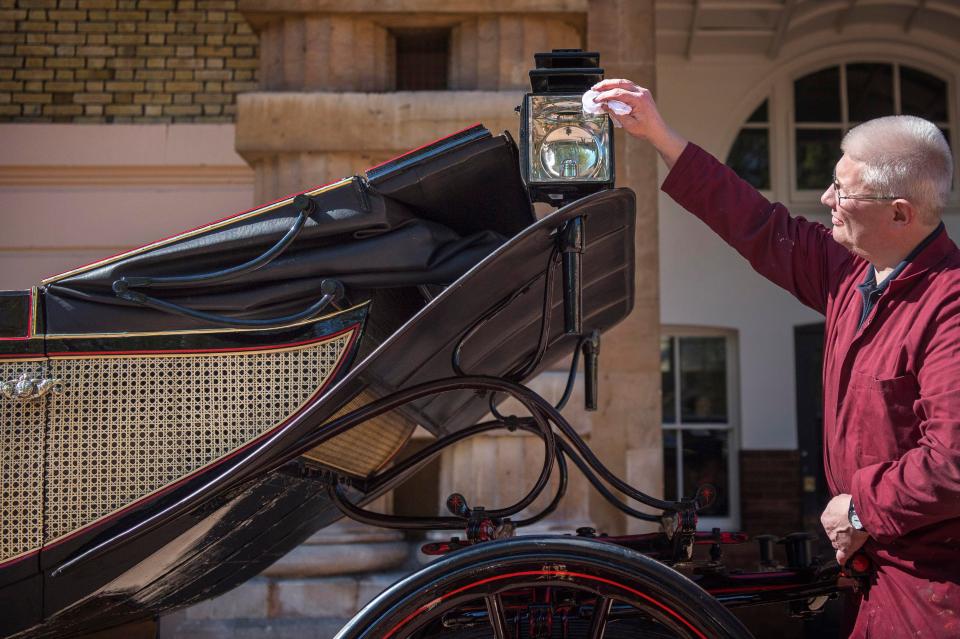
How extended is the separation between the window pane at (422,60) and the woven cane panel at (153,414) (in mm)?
3520

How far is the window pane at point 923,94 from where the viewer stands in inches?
372

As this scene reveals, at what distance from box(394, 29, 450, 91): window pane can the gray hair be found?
11.8ft

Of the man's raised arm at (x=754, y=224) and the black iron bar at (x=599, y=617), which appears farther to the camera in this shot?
the man's raised arm at (x=754, y=224)

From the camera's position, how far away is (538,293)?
8.06 ft

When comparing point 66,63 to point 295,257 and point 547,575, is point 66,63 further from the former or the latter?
point 547,575

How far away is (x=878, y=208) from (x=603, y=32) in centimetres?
375

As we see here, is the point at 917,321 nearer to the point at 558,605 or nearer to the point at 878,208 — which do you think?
the point at 878,208

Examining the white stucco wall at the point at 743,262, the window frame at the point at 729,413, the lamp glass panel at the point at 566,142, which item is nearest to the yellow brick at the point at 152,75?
the lamp glass panel at the point at 566,142

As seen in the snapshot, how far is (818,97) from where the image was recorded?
9609 mm

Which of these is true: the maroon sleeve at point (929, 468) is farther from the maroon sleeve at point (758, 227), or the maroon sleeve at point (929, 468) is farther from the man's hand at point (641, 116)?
the man's hand at point (641, 116)

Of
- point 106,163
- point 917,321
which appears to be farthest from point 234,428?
point 106,163

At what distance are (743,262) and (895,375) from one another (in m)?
7.61

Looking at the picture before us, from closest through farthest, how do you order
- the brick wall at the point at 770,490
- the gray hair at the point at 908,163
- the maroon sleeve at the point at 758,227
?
the gray hair at the point at 908,163
the maroon sleeve at the point at 758,227
the brick wall at the point at 770,490

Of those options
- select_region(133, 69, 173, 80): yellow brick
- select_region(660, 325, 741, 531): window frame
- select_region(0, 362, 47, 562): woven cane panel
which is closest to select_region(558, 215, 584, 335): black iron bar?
select_region(0, 362, 47, 562): woven cane panel
